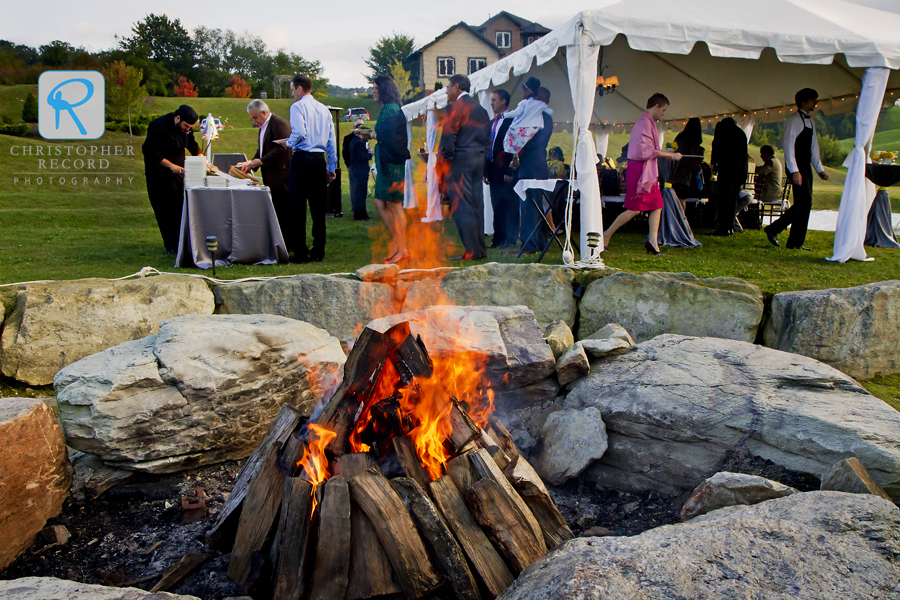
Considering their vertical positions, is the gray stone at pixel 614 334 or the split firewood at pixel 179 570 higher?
the gray stone at pixel 614 334

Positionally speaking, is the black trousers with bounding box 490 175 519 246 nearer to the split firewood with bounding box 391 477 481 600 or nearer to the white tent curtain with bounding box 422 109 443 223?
the white tent curtain with bounding box 422 109 443 223

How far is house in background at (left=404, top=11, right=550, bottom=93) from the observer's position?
44156mm

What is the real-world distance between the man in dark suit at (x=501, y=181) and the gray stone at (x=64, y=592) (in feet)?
21.9

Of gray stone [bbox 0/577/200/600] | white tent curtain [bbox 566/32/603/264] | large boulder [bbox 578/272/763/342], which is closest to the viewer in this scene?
gray stone [bbox 0/577/200/600]

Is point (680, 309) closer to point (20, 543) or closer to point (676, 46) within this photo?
point (676, 46)

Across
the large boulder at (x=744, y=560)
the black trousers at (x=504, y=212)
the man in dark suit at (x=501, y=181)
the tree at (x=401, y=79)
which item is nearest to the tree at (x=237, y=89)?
the tree at (x=401, y=79)

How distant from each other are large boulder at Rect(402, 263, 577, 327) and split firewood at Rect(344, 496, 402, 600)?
269 cm

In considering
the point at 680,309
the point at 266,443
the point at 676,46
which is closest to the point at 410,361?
the point at 266,443

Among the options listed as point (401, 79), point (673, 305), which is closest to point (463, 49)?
point (401, 79)

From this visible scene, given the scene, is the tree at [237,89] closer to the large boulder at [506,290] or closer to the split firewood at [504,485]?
the large boulder at [506,290]

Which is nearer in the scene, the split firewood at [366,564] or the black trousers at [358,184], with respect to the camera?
the split firewood at [366,564]

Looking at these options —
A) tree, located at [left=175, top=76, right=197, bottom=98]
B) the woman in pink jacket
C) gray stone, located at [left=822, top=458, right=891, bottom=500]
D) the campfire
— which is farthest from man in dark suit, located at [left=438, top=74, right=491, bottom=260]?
→ tree, located at [left=175, top=76, right=197, bottom=98]

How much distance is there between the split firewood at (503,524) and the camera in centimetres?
225

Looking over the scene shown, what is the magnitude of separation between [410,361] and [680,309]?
286 cm
